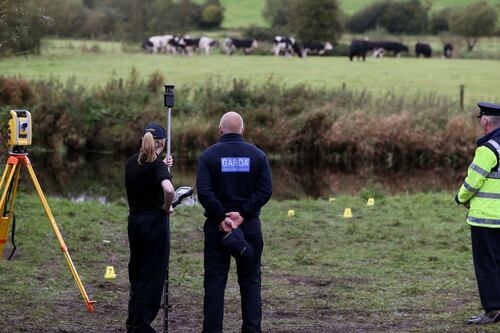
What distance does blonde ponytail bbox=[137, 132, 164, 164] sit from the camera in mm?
8812

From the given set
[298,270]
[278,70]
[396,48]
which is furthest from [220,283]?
[396,48]

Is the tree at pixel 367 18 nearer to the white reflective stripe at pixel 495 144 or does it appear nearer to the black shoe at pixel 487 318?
the white reflective stripe at pixel 495 144

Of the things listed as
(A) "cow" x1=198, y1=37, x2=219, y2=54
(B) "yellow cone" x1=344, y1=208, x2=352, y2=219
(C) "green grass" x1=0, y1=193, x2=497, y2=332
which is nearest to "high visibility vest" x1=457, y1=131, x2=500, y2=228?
(C) "green grass" x1=0, y1=193, x2=497, y2=332

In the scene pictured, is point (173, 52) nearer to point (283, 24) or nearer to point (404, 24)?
point (283, 24)

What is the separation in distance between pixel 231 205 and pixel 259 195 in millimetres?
289

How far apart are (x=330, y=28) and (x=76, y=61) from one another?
28025mm

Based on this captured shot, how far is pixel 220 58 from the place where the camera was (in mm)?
63906

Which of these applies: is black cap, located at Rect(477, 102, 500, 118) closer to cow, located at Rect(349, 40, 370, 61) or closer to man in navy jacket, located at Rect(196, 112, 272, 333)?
man in navy jacket, located at Rect(196, 112, 272, 333)

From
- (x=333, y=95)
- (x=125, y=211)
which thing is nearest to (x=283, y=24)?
(x=333, y=95)

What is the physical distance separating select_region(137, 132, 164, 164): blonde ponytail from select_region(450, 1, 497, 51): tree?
70102 mm

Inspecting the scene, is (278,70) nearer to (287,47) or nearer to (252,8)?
(287,47)

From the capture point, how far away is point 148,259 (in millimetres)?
9180

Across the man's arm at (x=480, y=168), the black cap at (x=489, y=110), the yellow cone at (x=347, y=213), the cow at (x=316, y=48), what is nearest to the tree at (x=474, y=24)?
the cow at (x=316, y=48)

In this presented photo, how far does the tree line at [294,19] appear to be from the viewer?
75.7m
